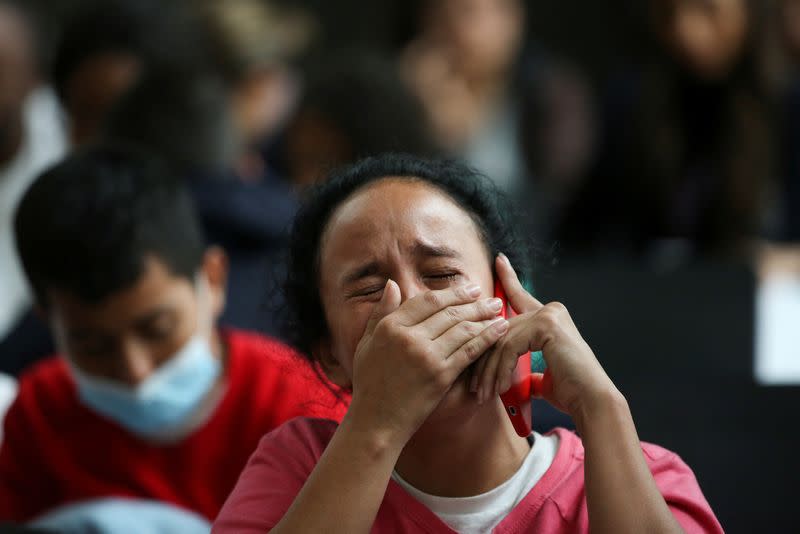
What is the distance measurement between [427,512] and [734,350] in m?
1.50

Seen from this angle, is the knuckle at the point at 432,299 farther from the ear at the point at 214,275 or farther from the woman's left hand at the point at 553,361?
the ear at the point at 214,275

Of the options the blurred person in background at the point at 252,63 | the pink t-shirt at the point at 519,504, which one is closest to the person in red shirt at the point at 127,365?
the pink t-shirt at the point at 519,504

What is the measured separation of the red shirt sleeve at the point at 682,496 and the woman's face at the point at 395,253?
232 millimetres

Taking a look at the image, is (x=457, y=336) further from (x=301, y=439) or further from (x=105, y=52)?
(x=105, y=52)

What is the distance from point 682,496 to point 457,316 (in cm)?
34

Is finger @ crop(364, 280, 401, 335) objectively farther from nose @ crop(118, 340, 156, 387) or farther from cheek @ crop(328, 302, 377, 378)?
nose @ crop(118, 340, 156, 387)

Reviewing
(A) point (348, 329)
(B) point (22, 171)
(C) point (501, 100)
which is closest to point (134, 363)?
(A) point (348, 329)

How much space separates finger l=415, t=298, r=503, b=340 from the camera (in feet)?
4.11

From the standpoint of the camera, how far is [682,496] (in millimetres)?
1290

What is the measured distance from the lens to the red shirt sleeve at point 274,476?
51.9 inches

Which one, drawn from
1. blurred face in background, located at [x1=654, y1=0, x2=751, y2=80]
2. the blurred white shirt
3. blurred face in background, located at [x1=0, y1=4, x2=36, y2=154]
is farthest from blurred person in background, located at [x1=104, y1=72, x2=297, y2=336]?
blurred face in background, located at [x1=654, y1=0, x2=751, y2=80]

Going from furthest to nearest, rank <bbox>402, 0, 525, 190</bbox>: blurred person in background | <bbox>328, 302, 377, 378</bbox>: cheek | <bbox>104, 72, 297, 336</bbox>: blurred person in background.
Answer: <bbox>402, 0, 525, 190</bbox>: blurred person in background, <bbox>104, 72, 297, 336</bbox>: blurred person in background, <bbox>328, 302, 377, 378</bbox>: cheek

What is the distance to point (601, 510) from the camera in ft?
3.94

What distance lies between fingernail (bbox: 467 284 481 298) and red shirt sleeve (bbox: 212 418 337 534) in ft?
0.82
